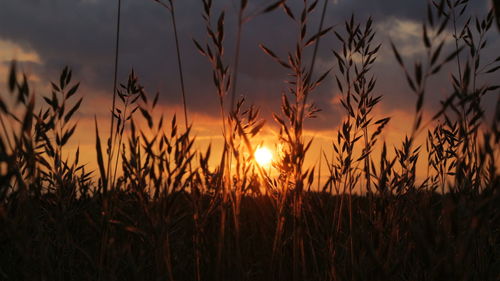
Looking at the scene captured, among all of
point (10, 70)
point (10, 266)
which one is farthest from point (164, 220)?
point (10, 266)

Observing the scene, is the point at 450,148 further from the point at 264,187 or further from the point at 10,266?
the point at 10,266

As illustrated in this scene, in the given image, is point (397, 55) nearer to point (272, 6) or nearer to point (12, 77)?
point (272, 6)

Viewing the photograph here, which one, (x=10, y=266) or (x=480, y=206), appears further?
(x=10, y=266)

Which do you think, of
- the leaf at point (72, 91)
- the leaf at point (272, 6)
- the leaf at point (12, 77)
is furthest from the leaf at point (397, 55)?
the leaf at point (72, 91)

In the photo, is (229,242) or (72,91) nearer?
(229,242)

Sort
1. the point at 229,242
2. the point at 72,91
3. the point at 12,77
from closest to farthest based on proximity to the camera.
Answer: the point at 12,77 → the point at 229,242 → the point at 72,91

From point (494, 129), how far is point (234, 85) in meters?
0.82

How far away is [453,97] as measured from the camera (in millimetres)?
1195

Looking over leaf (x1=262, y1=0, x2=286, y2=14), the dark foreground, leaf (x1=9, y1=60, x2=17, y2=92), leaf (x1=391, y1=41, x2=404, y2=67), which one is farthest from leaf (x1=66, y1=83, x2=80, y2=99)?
leaf (x1=391, y1=41, x2=404, y2=67)

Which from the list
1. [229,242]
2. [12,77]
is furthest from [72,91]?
[229,242]

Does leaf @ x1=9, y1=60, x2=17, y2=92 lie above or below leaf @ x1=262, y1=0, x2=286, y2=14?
below

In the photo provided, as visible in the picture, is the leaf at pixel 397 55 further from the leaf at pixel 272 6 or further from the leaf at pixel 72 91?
the leaf at pixel 72 91

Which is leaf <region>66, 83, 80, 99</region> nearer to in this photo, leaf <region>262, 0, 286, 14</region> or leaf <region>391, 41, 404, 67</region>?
leaf <region>262, 0, 286, 14</region>

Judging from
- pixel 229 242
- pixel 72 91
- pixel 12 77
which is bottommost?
pixel 229 242
